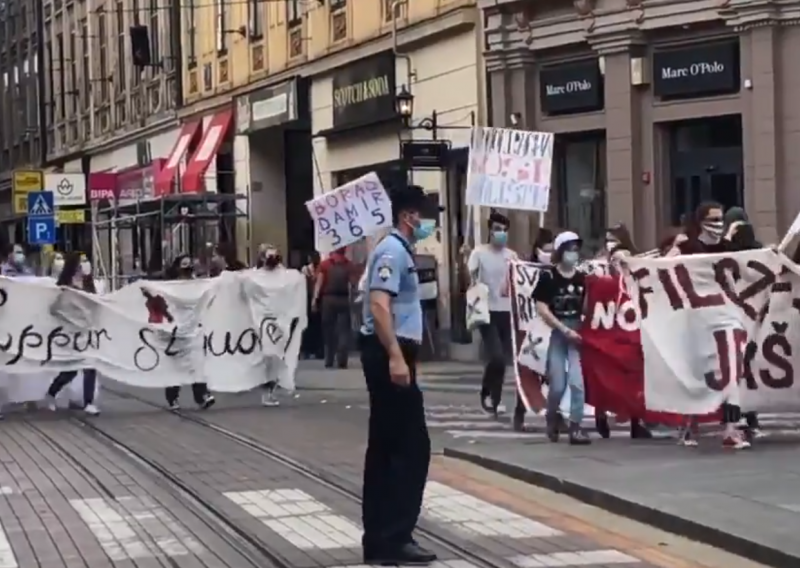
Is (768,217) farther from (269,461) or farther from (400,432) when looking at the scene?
(400,432)

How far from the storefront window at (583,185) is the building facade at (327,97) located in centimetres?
164

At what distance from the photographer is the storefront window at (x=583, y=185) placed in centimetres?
2494

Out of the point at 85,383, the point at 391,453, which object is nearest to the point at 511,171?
the point at 85,383

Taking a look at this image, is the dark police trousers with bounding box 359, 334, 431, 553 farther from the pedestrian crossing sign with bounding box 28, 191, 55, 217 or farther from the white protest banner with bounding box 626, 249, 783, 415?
the pedestrian crossing sign with bounding box 28, 191, 55, 217

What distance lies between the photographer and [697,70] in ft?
73.9

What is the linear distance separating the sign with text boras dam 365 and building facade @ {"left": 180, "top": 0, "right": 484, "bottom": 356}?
0.09 feet

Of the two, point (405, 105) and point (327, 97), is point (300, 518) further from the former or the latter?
point (327, 97)

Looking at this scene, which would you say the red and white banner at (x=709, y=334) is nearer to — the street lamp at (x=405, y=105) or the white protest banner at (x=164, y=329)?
the white protest banner at (x=164, y=329)

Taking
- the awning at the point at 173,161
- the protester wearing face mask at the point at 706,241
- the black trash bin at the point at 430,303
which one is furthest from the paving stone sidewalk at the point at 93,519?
the awning at the point at 173,161

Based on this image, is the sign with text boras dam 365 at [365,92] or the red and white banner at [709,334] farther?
the sign with text boras dam 365 at [365,92]

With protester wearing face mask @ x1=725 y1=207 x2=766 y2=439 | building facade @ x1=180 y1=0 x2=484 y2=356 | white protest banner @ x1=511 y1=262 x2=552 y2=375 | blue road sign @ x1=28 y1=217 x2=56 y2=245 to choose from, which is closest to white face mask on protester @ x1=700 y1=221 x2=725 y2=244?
protester wearing face mask @ x1=725 y1=207 x2=766 y2=439

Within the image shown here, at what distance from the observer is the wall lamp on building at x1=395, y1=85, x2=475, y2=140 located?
27.2 meters

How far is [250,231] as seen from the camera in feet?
122

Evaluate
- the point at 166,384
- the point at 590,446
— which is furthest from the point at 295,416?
the point at 590,446
